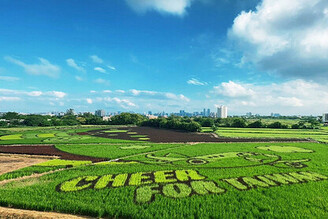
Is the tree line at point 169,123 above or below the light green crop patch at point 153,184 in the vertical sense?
above

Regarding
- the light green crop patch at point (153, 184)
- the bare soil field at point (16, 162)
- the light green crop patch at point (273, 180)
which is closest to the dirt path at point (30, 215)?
the light green crop patch at point (153, 184)

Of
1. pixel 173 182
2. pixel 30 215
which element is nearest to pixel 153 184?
pixel 173 182

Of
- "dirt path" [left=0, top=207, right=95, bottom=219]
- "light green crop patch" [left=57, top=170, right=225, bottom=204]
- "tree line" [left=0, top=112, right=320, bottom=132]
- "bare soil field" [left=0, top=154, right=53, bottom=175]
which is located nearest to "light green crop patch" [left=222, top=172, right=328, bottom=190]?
"light green crop patch" [left=57, top=170, right=225, bottom=204]

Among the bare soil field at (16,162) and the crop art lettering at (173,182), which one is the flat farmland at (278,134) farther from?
the bare soil field at (16,162)

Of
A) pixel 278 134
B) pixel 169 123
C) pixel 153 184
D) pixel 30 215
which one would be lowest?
pixel 30 215

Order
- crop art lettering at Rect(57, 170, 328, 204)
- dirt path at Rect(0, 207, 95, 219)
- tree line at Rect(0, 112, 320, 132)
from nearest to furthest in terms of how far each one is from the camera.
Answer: dirt path at Rect(0, 207, 95, 219), crop art lettering at Rect(57, 170, 328, 204), tree line at Rect(0, 112, 320, 132)

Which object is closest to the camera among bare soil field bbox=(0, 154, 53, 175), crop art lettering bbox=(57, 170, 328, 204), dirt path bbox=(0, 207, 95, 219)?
dirt path bbox=(0, 207, 95, 219)

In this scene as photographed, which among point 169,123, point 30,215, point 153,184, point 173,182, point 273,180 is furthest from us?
point 169,123

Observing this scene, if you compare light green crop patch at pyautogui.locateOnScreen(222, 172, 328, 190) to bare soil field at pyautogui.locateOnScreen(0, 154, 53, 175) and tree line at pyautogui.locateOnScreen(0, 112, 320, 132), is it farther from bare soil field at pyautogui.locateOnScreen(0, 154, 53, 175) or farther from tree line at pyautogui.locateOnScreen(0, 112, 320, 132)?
tree line at pyautogui.locateOnScreen(0, 112, 320, 132)

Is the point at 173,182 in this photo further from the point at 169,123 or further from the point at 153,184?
the point at 169,123
